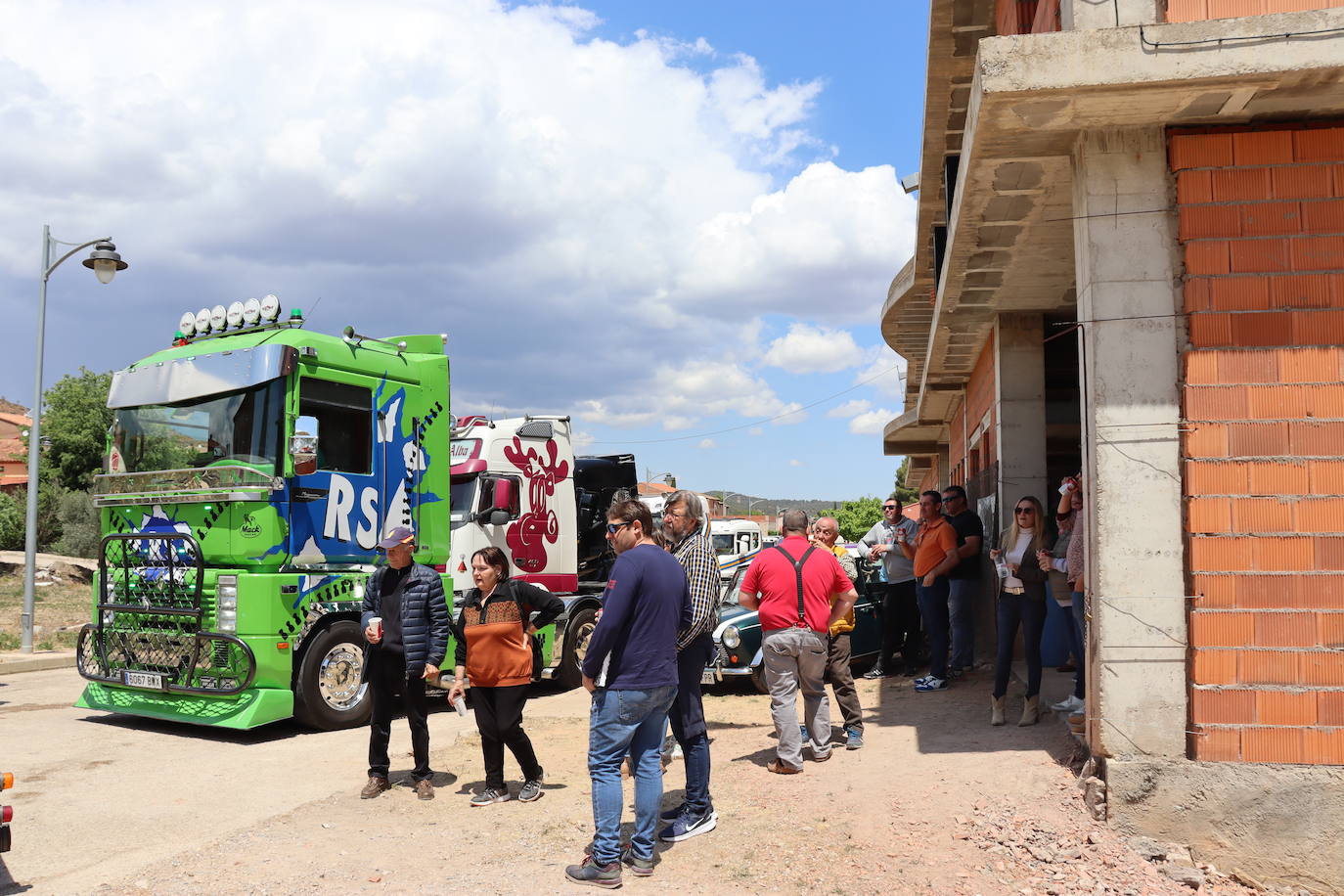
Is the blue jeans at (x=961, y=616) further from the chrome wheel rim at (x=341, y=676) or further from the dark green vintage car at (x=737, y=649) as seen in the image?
the chrome wheel rim at (x=341, y=676)

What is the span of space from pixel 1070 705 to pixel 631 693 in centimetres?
381

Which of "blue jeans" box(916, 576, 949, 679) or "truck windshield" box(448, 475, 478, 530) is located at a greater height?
"truck windshield" box(448, 475, 478, 530)

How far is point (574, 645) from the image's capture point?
11.5m

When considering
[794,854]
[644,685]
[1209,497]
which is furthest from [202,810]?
[1209,497]

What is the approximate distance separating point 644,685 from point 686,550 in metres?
1.27

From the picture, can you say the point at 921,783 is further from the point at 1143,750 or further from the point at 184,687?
the point at 184,687

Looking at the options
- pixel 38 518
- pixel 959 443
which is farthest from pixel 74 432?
pixel 959 443

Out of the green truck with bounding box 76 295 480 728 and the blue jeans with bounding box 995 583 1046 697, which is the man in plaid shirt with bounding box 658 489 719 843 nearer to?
the blue jeans with bounding box 995 583 1046 697

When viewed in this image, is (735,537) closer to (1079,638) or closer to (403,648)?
(1079,638)

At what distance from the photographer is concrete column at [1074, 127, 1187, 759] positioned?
17.5 ft

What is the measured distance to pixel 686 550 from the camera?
5992 mm

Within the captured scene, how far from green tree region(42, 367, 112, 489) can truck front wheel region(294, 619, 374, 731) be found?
125ft

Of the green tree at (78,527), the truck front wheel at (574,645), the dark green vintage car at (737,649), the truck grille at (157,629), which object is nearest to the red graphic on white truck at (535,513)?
the truck front wheel at (574,645)

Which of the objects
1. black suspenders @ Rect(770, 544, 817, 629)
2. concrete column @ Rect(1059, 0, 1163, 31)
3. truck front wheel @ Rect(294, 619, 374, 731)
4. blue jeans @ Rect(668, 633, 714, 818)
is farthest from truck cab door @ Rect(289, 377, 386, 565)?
concrete column @ Rect(1059, 0, 1163, 31)
